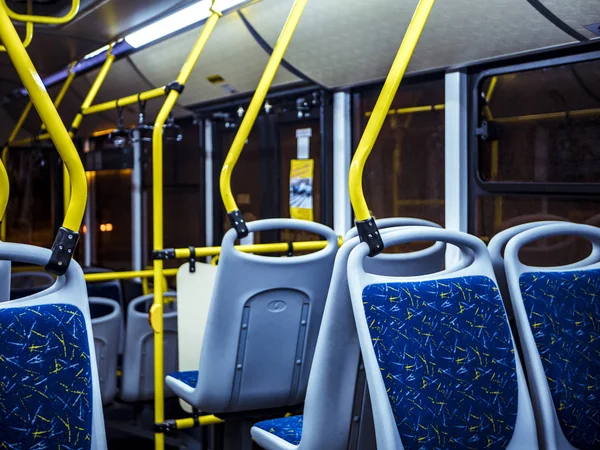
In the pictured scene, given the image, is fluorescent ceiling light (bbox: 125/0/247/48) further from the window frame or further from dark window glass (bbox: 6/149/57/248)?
dark window glass (bbox: 6/149/57/248)

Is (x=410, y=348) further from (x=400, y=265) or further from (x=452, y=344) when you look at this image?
(x=400, y=265)

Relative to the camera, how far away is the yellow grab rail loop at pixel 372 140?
5.64ft

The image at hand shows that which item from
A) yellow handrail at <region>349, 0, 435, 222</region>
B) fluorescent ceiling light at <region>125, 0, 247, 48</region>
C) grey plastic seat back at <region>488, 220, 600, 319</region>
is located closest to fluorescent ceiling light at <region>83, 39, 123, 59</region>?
fluorescent ceiling light at <region>125, 0, 247, 48</region>

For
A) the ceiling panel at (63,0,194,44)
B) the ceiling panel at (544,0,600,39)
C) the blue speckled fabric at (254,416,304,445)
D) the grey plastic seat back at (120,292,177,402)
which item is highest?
the ceiling panel at (63,0,194,44)

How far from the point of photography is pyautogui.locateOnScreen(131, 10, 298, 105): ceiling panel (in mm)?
4012

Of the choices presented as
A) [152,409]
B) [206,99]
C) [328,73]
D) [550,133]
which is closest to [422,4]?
[550,133]

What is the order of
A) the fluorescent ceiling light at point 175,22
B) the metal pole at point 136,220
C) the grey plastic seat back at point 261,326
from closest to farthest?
the grey plastic seat back at point 261,326
the fluorescent ceiling light at point 175,22
the metal pole at point 136,220

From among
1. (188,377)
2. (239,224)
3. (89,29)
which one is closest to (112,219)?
(89,29)

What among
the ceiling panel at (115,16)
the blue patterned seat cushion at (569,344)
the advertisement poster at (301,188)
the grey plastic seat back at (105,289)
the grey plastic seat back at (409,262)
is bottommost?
the grey plastic seat back at (105,289)

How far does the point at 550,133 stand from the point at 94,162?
4929 mm

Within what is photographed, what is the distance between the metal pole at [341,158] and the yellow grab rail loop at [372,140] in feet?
6.85

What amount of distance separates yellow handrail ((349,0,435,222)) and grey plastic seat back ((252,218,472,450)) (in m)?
0.11

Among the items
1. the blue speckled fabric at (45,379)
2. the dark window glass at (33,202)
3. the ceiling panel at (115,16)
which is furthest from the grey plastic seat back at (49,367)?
the dark window glass at (33,202)

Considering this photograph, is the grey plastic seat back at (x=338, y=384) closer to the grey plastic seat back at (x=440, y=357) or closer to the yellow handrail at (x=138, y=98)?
the grey plastic seat back at (x=440, y=357)
